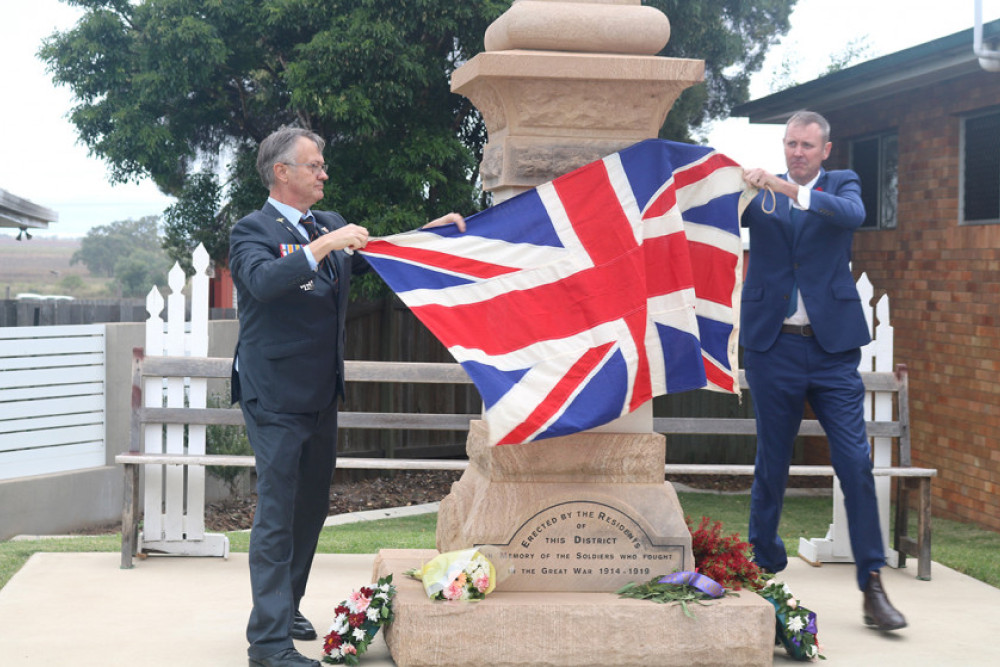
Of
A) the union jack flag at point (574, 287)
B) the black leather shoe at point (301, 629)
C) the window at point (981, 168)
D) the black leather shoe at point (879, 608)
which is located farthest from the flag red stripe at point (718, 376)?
the window at point (981, 168)

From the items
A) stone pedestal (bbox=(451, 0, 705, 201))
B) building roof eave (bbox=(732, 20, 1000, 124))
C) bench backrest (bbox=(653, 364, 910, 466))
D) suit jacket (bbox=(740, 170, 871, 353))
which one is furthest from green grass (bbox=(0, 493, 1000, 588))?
building roof eave (bbox=(732, 20, 1000, 124))

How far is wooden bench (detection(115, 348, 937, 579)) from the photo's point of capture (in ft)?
21.5

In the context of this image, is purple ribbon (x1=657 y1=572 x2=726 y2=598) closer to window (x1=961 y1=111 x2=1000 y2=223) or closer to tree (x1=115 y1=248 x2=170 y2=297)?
window (x1=961 y1=111 x2=1000 y2=223)

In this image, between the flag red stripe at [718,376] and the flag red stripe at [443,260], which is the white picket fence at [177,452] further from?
the flag red stripe at [718,376]

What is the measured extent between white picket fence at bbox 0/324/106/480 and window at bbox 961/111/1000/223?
301 inches

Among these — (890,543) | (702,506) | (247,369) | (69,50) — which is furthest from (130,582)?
(69,50)

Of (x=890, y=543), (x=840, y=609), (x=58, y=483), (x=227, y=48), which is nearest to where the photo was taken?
(x=840, y=609)

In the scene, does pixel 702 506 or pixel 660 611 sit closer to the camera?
pixel 660 611

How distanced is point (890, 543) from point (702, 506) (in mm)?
4803

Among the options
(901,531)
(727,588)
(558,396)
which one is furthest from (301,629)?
(901,531)

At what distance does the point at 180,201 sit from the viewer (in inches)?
579

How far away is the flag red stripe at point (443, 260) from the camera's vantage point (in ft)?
15.5

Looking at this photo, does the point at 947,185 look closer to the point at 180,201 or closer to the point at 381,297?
the point at 381,297

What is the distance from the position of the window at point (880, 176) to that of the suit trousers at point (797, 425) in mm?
6744
